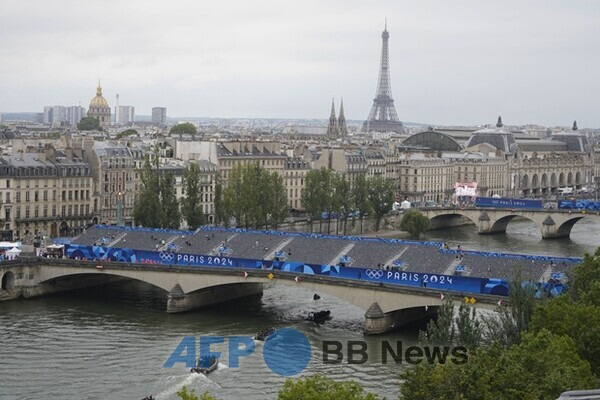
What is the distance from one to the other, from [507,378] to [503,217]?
74.9 meters

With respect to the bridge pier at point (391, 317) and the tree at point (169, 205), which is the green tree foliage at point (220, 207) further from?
the bridge pier at point (391, 317)

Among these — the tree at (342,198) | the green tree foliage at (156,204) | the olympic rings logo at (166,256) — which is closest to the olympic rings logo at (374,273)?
the olympic rings logo at (166,256)

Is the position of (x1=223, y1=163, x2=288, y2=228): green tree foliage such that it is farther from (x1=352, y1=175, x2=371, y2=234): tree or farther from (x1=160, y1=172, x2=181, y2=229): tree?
(x1=352, y1=175, x2=371, y2=234): tree

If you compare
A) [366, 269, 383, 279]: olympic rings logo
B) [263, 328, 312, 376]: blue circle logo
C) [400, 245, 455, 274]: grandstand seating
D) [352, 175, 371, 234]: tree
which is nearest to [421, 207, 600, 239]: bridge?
[352, 175, 371, 234]: tree

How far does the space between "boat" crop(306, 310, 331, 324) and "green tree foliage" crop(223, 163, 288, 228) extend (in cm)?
2642

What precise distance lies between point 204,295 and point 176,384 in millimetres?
16776

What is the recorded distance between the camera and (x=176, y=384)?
132 feet

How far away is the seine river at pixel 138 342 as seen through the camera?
1581 inches

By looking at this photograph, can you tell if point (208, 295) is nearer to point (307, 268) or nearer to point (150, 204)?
point (307, 268)

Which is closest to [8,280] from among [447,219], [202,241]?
[202,241]

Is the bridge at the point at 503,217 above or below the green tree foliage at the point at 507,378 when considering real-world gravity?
above

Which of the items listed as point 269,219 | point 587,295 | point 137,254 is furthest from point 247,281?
point 269,219

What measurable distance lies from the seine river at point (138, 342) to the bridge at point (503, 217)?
1645 inches

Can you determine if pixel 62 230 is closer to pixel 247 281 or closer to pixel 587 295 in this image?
pixel 247 281
